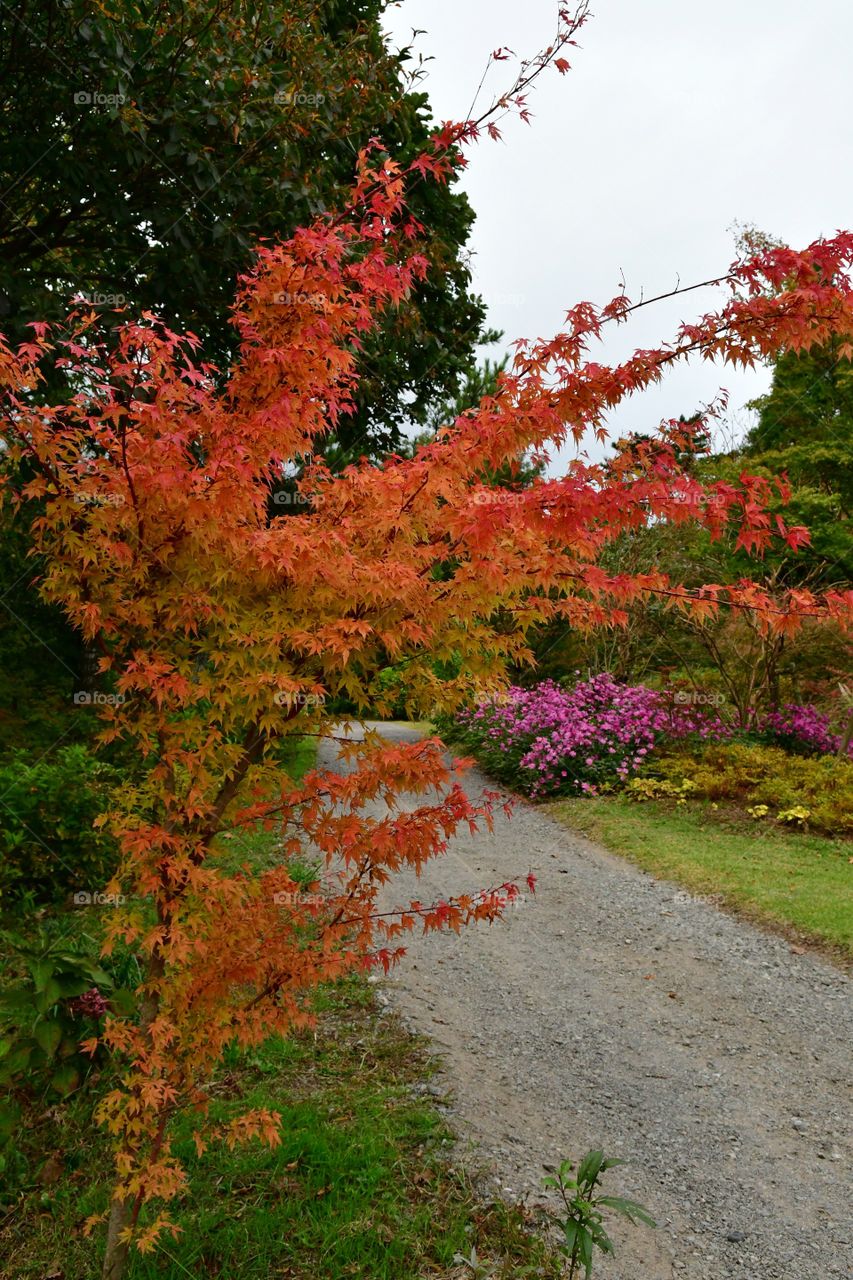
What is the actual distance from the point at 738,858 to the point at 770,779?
2106 millimetres

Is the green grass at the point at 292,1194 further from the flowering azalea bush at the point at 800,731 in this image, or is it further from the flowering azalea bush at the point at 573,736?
the flowering azalea bush at the point at 800,731

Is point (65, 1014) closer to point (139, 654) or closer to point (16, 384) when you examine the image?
point (139, 654)

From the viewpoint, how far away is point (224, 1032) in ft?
8.45

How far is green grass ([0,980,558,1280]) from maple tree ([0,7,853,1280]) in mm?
311

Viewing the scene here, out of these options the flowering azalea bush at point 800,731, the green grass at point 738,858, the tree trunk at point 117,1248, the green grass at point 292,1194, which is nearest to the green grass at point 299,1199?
the green grass at point 292,1194

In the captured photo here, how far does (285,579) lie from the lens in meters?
2.48

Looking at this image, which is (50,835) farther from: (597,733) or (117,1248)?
(597,733)

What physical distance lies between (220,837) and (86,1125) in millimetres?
1438

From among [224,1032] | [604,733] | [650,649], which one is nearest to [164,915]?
[224,1032]

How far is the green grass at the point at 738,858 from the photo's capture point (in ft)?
20.4

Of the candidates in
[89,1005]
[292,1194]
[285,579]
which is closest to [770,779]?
[292,1194]

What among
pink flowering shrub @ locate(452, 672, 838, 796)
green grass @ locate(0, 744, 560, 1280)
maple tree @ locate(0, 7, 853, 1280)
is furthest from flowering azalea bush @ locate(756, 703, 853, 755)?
maple tree @ locate(0, 7, 853, 1280)

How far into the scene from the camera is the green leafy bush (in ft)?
17.5

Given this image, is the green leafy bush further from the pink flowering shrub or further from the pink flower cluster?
the pink flowering shrub
